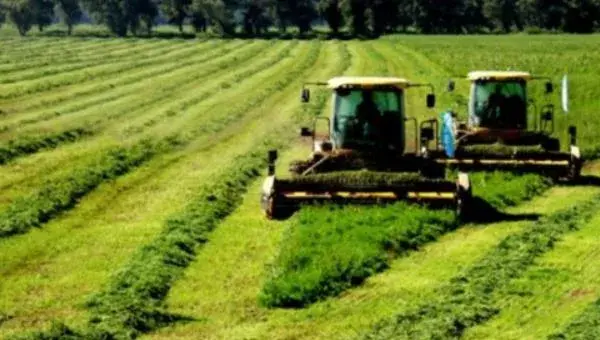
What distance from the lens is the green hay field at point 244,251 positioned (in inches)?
545

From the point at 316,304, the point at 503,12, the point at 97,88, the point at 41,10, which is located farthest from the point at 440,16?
the point at 316,304

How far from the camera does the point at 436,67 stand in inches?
2574

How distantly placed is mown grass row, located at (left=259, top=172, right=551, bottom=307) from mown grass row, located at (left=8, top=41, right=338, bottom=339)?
145 centimetres

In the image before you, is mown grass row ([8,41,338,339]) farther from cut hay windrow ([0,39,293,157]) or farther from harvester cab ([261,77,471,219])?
cut hay windrow ([0,39,293,157])

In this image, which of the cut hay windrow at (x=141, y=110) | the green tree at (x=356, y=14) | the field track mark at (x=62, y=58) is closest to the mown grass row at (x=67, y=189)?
the cut hay windrow at (x=141, y=110)

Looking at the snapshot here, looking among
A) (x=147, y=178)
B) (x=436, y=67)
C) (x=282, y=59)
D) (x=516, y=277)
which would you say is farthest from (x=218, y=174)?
(x=282, y=59)

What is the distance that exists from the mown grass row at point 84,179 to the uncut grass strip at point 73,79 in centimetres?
1264

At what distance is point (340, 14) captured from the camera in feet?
498

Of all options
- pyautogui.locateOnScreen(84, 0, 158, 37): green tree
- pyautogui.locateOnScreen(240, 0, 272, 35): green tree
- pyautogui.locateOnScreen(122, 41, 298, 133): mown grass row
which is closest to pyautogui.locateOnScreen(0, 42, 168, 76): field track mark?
pyautogui.locateOnScreen(122, 41, 298, 133): mown grass row

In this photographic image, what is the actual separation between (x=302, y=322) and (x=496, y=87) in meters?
15.6

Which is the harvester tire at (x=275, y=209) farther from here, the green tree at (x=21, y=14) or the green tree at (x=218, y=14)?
the green tree at (x=21, y=14)

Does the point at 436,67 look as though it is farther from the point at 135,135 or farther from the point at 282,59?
the point at 135,135

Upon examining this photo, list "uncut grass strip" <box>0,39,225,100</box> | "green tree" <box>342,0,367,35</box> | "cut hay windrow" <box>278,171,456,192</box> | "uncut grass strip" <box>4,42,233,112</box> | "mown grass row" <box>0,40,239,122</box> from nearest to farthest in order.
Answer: "cut hay windrow" <box>278,171,456,192</box>
"mown grass row" <box>0,40,239,122</box>
"uncut grass strip" <box>4,42,233,112</box>
"uncut grass strip" <box>0,39,225,100</box>
"green tree" <box>342,0,367,35</box>

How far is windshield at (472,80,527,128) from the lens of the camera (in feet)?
92.6
